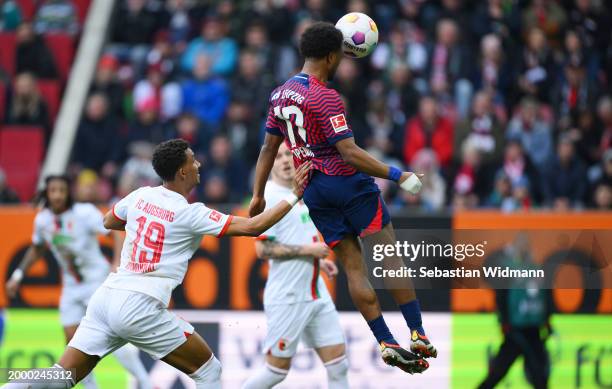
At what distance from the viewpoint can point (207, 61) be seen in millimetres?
16359

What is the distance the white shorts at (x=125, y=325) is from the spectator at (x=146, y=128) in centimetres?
762

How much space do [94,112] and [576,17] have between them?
7.19 meters

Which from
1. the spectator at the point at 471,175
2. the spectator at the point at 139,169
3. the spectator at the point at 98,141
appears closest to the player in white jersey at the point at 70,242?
the spectator at the point at 139,169

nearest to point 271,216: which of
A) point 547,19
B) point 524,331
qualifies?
point 524,331

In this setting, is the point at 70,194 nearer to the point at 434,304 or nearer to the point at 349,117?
the point at 434,304

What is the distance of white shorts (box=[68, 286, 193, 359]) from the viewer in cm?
804

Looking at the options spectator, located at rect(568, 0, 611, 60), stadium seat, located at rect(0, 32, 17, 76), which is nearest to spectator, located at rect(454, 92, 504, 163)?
spectator, located at rect(568, 0, 611, 60)

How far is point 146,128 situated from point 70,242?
5.10 meters

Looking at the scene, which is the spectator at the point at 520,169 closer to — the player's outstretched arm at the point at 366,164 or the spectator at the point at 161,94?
the spectator at the point at 161,94

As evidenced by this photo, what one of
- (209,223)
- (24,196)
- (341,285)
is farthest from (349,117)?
(209,223)

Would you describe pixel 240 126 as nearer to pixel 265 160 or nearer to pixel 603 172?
pixel 603 172

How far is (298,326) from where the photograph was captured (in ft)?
31.5

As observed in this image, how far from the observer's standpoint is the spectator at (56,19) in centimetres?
1830

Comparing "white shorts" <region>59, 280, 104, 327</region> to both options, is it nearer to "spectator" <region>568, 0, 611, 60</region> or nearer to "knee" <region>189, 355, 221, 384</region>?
"knee" <region>189, 355, 221, 384</region>
